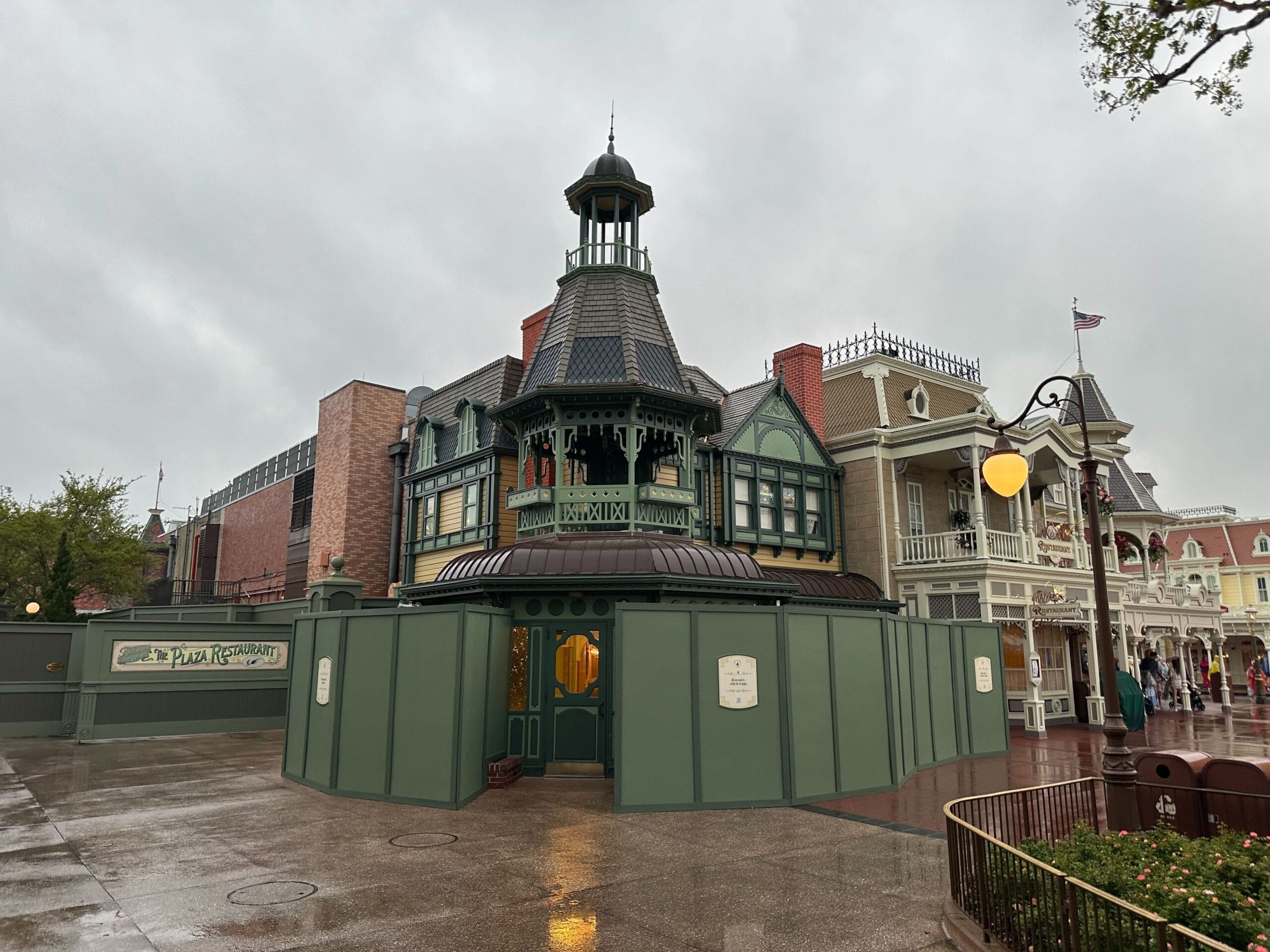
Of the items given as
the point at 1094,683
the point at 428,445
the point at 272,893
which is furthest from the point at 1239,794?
the point at 428,445

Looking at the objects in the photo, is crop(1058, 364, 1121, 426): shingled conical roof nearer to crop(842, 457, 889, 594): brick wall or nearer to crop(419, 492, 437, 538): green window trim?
crop(842, 457, 889, 594): brick wall

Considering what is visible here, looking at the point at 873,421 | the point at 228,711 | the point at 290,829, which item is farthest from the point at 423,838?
the point at 873,421

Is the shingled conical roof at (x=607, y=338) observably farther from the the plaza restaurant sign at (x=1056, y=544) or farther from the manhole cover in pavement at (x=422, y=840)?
the the plaza restaurant sign at (x=1056, y=544)

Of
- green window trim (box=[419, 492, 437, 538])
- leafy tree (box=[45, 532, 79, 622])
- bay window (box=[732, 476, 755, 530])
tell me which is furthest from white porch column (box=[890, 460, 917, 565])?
leafy tree (box=[45, 532, 79, 622])

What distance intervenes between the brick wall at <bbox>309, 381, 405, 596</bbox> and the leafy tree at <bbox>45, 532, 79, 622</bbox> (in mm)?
10374

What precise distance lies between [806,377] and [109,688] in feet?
67.8

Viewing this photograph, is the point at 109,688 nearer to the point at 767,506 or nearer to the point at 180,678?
the point at 180,678

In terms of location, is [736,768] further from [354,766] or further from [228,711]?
[228,711]

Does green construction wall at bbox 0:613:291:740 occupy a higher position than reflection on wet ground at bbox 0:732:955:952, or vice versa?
green construction wall at bbox 0:613:291:740

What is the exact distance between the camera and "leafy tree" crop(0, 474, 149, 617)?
36.3 metres

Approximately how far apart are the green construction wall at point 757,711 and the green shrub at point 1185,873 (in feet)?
15.2

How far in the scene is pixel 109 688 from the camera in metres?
18.3

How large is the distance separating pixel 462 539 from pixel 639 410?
8.79 m

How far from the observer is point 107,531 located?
1545 inches
